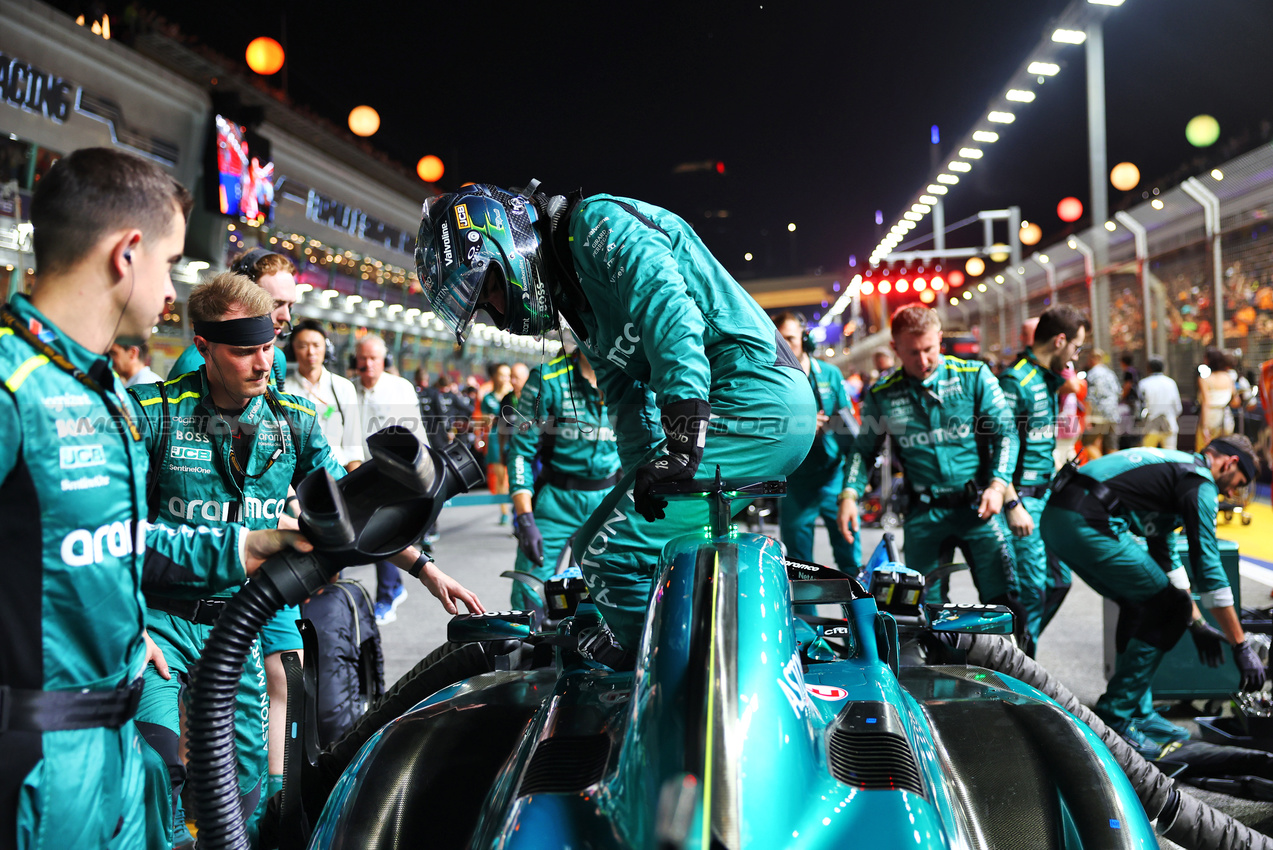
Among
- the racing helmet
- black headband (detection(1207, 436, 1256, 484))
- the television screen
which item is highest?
the television screen

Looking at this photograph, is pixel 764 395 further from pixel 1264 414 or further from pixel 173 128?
pixel 173 128

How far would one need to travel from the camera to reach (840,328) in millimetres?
61688

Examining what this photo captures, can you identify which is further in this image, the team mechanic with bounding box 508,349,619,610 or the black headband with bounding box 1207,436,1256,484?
the team mechanic with bounding box 508,349,619,610

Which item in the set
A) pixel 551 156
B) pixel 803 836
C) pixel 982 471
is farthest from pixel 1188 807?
pixel 551 156

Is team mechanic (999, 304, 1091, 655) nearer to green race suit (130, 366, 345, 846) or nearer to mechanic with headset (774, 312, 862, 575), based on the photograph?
mechanic with headset (774, 312, 862, 575)

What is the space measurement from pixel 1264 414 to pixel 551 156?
30.4 ft

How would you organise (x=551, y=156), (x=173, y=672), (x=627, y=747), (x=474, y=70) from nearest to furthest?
1. (x=627, y=747)
2. (x=173, y=672)
3. (x=551, y=156)
4. (x=474, y=70)

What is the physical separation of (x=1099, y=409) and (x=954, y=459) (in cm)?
820

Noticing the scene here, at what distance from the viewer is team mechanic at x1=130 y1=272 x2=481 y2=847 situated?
8.50ft

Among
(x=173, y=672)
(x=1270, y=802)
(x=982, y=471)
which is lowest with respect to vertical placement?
(x=1270, y=802)

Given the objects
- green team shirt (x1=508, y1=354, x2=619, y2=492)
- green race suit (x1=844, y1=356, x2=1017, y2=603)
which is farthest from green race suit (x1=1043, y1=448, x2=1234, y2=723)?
green team shirt (x1=508, y1=354, x2=619, y2=492)

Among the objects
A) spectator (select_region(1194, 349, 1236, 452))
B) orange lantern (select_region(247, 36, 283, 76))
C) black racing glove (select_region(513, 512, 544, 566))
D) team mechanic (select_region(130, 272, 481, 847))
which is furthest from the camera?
orange lantern (select_region(247, 36, 283, 76))

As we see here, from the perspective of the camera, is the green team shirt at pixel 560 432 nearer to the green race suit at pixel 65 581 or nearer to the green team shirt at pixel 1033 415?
the green team shirt at pixel 1033 415

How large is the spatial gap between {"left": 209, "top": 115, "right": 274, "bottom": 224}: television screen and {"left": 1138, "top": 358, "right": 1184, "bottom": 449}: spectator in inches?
521
